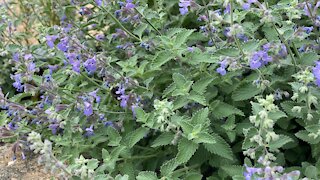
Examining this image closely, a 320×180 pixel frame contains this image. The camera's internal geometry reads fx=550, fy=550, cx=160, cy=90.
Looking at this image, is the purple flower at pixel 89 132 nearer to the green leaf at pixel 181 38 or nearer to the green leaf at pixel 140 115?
the green leaf at pixel 140 115

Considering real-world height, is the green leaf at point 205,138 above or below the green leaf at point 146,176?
above

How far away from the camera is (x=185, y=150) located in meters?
2.98

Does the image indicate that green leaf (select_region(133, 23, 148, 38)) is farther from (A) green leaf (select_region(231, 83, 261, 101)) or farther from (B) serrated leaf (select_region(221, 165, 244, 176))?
(B) serrated leaf (select_region(221, 165, 244, 176))

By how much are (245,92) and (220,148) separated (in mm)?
405

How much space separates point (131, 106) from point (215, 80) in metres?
0.55

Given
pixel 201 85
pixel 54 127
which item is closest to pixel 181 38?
pixel 201 85

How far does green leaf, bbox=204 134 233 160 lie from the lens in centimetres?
309

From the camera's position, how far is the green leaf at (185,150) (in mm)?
2939

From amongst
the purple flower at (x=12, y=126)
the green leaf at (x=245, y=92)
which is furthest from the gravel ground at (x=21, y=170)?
the green leaf at (x=245, y=92)

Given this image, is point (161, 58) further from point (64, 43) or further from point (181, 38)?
point (64, 43)

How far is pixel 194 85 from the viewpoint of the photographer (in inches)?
128

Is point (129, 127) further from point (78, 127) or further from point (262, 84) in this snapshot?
point (262, 84)

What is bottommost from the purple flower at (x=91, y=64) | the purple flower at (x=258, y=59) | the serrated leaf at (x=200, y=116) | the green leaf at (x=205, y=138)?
the green leaf at (x=205, y=138)

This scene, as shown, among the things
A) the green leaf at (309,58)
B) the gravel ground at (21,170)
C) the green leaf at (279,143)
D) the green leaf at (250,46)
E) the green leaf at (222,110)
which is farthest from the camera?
the gravel ground at (21,170)
